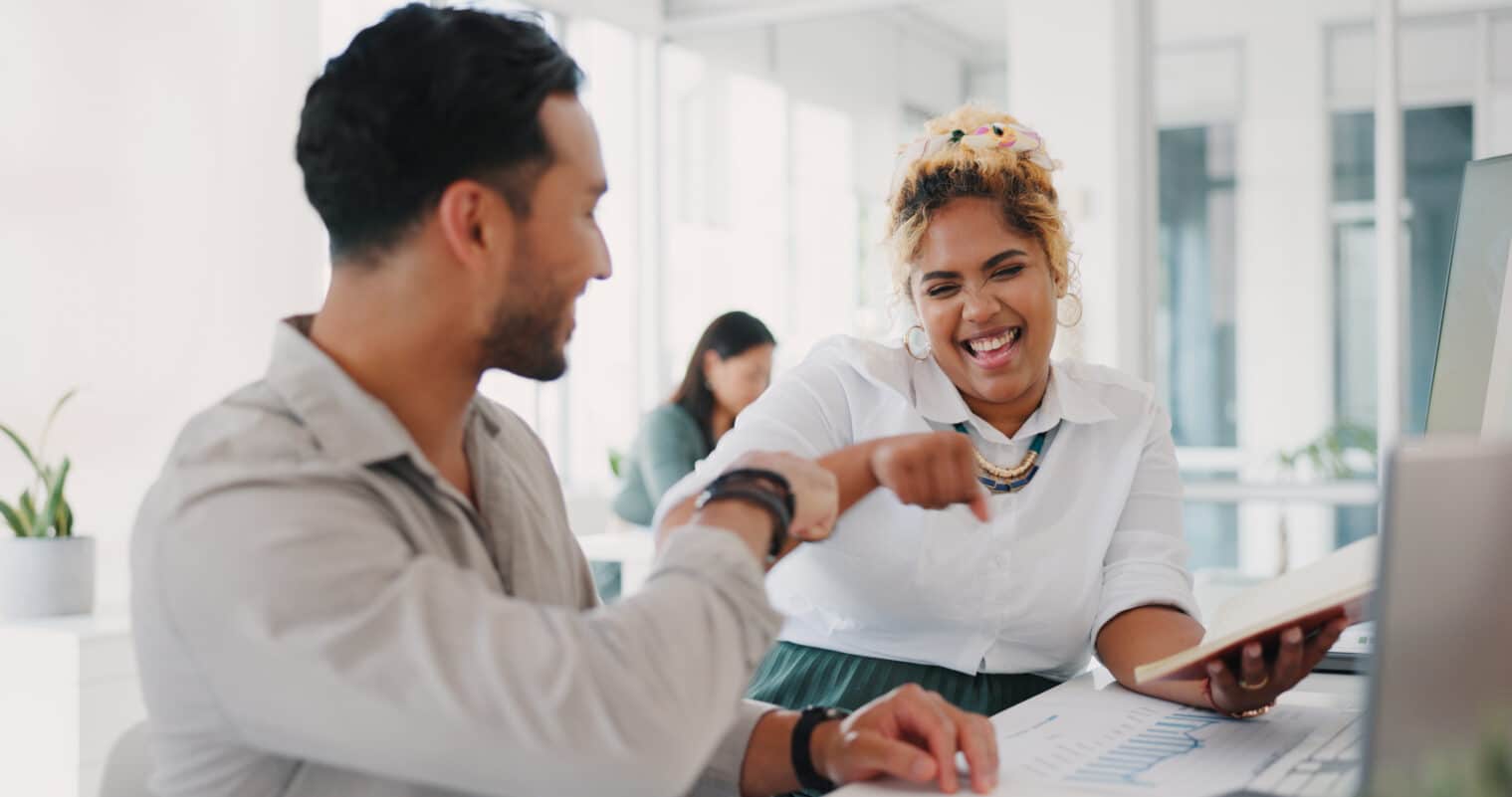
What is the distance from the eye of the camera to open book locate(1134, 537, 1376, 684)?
3.61ft

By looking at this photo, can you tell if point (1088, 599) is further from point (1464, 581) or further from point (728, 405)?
point (728, 405)

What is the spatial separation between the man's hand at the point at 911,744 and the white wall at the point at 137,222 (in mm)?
3167

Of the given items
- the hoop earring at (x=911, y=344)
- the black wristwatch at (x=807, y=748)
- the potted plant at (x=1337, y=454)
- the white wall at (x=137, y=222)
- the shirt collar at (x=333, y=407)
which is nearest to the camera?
the shirt collar at (x=333, y=407)

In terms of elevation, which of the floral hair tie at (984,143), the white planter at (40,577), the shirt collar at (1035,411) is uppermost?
the floral hair tie at (984,143)

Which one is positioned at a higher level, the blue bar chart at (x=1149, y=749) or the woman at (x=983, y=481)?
the woman at (x=983, y=481)

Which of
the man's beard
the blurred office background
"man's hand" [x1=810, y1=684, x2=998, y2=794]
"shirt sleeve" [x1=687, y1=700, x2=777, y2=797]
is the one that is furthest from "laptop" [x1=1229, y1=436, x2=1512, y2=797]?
Result: the blurred office background

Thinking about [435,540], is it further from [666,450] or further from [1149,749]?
[666,450]

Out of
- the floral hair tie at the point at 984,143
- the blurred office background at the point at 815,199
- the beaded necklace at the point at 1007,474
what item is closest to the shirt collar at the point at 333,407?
the beaded necklace at the point at 1007,474

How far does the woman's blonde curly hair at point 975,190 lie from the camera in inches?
71.7

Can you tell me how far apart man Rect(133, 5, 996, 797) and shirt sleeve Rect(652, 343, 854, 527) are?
0.50 metres

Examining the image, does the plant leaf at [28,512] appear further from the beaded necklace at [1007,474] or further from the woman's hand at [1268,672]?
the woman's hand at [1268,672]

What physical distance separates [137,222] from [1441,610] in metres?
→ 4.20

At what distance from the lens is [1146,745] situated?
1267 mm

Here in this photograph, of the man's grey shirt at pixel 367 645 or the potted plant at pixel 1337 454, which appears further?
the potted plant at pixel 1337 454
